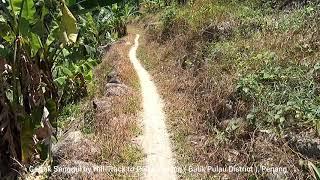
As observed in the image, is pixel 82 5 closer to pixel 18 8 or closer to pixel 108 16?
pixel 18 8

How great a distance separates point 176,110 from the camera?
23.7 feet

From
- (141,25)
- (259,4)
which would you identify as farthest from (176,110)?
(141,25)

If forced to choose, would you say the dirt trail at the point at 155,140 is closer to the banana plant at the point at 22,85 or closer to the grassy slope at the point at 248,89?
the grassy slope at the point at 248,89

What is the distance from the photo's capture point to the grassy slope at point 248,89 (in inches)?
180

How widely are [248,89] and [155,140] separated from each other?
5.72ft

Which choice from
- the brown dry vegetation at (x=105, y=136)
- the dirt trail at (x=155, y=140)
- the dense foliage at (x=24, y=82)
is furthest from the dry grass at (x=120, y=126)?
the dense foliage at (x=24, y=82)

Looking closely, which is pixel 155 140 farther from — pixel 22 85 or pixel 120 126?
pixel 22 85

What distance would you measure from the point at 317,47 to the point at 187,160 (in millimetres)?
2827

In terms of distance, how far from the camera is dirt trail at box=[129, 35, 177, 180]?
5.19 metres

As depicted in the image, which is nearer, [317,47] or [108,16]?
[317,47]

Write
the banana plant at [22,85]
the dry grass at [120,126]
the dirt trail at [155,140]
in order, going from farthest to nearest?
the dry grass at [120,126]
the dirt trail at [155,140]
the banana plant at [22,85]

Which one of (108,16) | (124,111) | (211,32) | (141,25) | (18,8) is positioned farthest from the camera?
(141,25)

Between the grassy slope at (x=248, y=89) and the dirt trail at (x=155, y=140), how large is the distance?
211 millimetres

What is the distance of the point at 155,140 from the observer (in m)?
6.20
